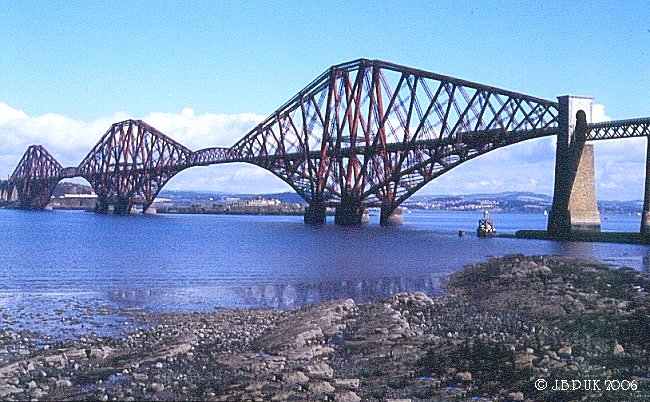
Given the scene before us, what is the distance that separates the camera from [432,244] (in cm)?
7675

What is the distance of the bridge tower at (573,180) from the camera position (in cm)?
7531

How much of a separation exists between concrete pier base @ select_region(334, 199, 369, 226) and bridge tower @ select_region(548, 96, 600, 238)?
2016 inches

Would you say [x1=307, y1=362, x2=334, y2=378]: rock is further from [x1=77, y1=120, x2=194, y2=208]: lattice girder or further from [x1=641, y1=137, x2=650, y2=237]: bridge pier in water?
[x1=77, y1=120, x2=194, y2=208]: lattice girder

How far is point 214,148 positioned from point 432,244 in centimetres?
9102

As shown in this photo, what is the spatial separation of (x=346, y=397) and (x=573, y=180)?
64610 millimetres

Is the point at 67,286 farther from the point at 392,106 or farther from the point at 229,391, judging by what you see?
the point at 392,106

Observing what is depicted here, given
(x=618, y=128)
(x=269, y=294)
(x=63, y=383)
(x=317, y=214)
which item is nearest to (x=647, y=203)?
(x=618, y=128)

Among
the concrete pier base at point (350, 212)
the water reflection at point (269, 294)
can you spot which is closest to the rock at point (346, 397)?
the water reflection at point (269, 294)

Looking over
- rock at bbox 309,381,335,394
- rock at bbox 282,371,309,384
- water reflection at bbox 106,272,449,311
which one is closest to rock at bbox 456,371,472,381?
rock at bbox 309,381,335,394

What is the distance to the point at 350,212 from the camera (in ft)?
419

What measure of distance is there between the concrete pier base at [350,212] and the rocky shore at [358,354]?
9899 centimetres

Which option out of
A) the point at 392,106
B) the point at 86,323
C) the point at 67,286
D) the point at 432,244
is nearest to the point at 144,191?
the point at 392,106

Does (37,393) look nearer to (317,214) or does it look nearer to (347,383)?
(347,383)

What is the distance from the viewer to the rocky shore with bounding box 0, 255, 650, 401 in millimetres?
15375
